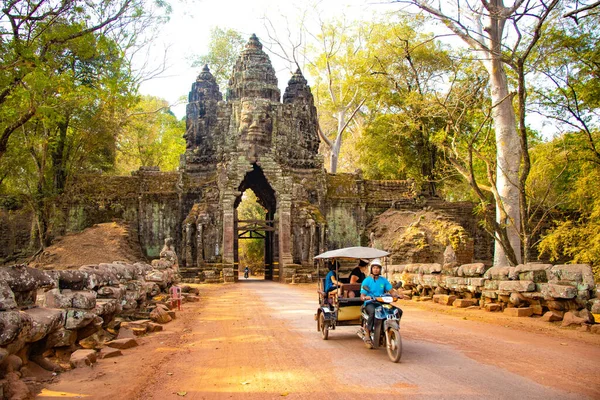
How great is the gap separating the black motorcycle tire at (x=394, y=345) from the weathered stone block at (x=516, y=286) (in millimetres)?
→ 5236

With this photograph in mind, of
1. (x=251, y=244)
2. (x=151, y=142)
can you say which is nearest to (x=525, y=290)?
(x=251, y=244)

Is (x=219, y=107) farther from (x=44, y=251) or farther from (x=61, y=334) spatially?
(x=61, y=334)

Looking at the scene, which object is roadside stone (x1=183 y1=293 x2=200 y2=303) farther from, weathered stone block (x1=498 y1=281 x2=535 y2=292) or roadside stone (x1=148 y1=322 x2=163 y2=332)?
weathered stone block (x1=498 y1=281 x2=535 y2=292)

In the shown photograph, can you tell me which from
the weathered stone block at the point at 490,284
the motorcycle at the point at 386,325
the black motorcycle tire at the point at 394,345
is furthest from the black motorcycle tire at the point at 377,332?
the weathered stone block at the point at 490,284

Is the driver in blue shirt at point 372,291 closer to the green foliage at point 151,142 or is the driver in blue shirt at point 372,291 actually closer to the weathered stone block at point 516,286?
Result: the weathered stone block at point 516,286

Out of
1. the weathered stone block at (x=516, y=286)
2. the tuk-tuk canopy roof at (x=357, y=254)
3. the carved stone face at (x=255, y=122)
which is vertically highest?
the carved stone face at (x=255, y=122)

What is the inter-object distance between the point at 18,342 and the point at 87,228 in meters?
21.9

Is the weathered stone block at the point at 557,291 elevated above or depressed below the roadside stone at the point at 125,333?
above

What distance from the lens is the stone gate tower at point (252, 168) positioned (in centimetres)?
2402

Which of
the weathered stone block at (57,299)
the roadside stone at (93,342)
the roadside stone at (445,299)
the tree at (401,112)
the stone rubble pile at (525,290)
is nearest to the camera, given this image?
the weathered stone block at (57,299)

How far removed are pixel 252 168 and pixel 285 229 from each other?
3462 mm

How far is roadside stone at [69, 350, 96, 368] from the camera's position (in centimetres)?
610

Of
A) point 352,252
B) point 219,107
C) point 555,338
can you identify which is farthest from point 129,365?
point 219,107

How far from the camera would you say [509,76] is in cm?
1834
